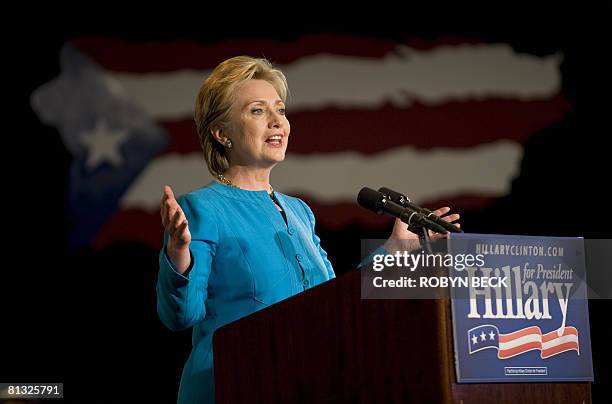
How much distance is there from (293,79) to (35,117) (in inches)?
41.4

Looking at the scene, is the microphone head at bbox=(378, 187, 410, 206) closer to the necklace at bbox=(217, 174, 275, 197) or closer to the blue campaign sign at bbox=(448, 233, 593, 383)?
the blue campaign sign at bbox=(448, 233, 593, 383)

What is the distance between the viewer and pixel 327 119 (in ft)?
11.8

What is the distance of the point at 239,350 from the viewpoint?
5.39 feet

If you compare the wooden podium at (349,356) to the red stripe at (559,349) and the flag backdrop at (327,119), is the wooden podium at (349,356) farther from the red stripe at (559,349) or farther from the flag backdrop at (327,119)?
the flag backdrop at (327,119)

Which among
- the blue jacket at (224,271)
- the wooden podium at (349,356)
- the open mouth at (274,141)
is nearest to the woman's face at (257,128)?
the open mouth at (274,141)

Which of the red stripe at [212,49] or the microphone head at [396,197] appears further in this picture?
the red stripe at [212,49]

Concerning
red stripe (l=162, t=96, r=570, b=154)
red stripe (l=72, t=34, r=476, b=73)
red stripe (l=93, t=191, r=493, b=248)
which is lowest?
red stripe (l=93, t=191, r=493, b=248)

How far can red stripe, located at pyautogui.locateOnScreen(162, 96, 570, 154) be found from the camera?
358 cm

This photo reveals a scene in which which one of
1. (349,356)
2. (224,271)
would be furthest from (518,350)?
(224,271)

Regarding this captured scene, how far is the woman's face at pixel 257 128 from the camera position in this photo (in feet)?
7.14

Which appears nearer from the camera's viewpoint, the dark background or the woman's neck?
the woman's neck

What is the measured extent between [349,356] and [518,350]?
27 cm

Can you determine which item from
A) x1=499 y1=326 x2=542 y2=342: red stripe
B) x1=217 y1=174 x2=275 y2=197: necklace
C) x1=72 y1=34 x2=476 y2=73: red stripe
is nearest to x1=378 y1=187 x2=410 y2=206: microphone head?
x1=499 y1=326 x2=542 y2=342: red stripe

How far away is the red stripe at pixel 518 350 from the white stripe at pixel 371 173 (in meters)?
2.18
